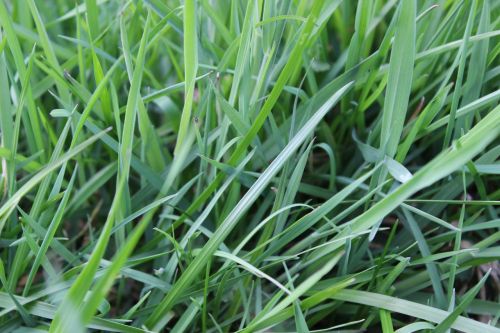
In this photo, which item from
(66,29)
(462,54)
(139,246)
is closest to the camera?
(462,54)

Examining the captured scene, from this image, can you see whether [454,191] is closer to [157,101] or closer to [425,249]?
[425,249]

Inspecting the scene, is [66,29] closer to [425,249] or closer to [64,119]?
[64,119]

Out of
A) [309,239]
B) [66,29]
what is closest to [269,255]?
[309,239]

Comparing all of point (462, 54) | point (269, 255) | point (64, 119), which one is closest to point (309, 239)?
point (269, 255)

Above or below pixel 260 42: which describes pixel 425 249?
below

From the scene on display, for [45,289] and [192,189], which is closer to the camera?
[45,289]

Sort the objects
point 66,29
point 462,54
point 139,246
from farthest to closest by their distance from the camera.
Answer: point 66,29 < point 139,246 < point 462,54

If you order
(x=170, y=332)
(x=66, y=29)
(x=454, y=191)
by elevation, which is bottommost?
(x=170, y=332)
